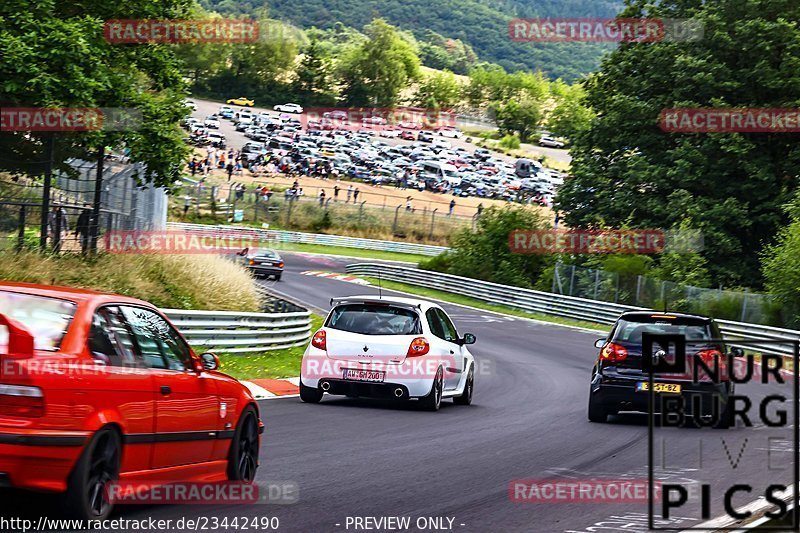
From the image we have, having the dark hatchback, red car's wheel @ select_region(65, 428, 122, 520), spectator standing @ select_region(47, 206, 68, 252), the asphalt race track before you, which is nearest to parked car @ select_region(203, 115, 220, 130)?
spectator standing @ select_region(47, 206, 68, 252)

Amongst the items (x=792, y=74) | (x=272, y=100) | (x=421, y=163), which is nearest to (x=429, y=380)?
(x=792, y=74)

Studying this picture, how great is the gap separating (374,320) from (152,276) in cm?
862

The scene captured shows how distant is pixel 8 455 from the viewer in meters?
6.57

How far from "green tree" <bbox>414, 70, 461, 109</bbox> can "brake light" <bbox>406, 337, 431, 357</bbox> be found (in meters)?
161

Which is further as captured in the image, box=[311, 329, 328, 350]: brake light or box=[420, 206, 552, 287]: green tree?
box=[420, 206, 552, 287]: green tree

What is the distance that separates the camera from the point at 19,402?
6.68 m

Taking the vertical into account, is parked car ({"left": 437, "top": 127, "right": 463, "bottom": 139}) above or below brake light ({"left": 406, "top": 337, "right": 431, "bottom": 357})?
above

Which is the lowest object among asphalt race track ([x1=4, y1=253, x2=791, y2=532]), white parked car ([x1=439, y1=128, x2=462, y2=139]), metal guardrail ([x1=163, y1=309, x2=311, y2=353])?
asphalt race track ([x1=4, y1=253, x2=791, y2=532])

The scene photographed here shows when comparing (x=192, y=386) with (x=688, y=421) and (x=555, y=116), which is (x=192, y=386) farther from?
(x=555, y=116)

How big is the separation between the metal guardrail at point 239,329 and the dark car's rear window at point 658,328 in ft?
24.7

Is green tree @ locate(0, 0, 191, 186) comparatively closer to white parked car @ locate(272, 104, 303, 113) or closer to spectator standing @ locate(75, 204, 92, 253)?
spectator standing @ locate(75, 204, 92, 253)

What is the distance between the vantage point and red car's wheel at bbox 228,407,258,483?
8.91m

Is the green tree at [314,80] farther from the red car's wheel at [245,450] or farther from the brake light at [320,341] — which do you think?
the red car's wheel at [245,450]

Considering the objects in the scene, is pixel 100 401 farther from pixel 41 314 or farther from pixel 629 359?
pixel 629 359
